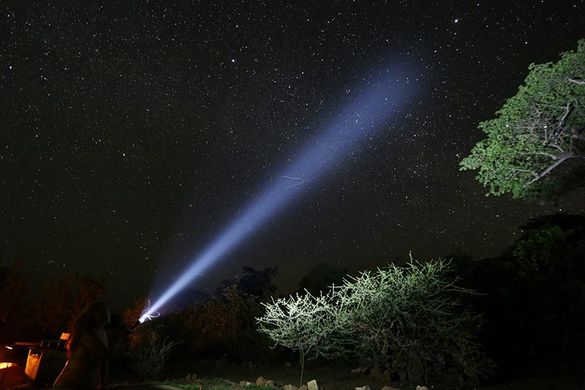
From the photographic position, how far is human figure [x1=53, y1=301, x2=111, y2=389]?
463 cm

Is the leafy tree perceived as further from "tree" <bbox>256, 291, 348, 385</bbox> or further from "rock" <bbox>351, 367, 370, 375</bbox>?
"rock" <bbox>351, 367, 370, 375</bbox>

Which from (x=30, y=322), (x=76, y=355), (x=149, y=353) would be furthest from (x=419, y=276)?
(x=30, y=322)

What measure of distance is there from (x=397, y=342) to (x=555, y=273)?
18.8 feet

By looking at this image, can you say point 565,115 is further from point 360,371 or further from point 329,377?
point 329,377

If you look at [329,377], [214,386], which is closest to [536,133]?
[329,377]

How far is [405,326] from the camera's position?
11297 millimetres

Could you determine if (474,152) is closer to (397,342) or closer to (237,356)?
(397,342)

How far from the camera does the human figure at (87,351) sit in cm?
463

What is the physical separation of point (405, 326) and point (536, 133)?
5.88 metres

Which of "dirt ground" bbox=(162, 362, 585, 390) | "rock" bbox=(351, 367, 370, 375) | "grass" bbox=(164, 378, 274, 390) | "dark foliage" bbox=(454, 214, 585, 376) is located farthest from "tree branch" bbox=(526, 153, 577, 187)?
"grass" bbox=(164, 378, 274, 390)

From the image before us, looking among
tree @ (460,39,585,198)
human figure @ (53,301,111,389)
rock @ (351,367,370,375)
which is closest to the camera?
human figure @ (53,301,111,389)

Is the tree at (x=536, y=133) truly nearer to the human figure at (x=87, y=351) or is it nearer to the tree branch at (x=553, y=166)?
the tree branch at (x=553, y=166)

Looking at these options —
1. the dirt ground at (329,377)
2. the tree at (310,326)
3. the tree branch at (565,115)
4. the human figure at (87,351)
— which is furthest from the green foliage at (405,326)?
the human figure at (87,351)

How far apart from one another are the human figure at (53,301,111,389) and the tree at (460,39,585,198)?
10250 millimetres
